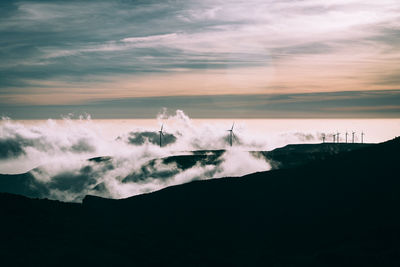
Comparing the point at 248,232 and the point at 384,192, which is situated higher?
the point at 384,192

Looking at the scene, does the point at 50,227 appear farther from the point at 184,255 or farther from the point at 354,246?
the point at 354,246

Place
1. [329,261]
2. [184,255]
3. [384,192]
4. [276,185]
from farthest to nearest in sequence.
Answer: [276,185], [384,192], [184,255], [329,261]

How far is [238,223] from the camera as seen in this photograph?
9844 centimetres

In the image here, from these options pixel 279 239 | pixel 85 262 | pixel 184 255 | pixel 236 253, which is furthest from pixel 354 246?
pixel 85 262

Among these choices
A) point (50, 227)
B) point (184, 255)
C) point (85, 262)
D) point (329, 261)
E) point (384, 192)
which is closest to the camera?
point (329, 261)

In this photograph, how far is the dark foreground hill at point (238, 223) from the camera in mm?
75688

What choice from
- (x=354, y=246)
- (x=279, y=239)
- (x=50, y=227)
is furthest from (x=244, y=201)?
(x=50, y=227)

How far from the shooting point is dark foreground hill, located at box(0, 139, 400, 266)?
248 feet

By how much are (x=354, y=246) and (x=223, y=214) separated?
41425mm

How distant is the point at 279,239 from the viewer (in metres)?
84.7

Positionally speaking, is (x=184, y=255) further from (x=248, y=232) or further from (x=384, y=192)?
(x=384, y=192)

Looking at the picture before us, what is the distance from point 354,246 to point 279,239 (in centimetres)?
→ 1843

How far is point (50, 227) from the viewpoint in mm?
97875

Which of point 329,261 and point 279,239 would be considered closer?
point 329,261
